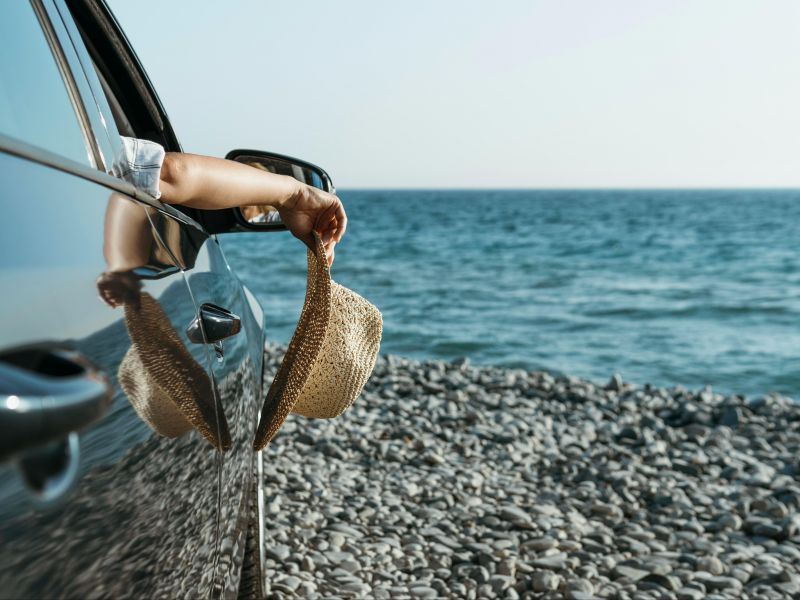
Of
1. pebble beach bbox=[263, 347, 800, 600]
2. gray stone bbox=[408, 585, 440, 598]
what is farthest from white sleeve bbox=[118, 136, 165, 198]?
gray stone bbox=[408, 585, 440, 598]

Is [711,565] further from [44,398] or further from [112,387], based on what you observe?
[44,398]

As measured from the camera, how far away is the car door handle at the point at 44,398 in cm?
70

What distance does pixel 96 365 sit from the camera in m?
0.97

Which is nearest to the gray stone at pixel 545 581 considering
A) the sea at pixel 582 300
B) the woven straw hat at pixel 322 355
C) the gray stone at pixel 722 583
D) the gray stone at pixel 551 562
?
the gray stone at pixel 551 562

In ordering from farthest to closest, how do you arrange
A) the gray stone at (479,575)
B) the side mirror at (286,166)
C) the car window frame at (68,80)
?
the gray stone at (479,575) < the side mirror at (286,166) < the car window frame at (68,80)

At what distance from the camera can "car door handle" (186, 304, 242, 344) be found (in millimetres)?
1544

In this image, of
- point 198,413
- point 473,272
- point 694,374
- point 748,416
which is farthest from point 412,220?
point 198,413

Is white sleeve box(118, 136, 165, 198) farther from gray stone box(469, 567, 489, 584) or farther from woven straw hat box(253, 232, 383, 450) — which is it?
gray stone box(469, 567, 489, 584)

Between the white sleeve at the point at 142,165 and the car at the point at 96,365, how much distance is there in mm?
33

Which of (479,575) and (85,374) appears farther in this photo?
(479,575)

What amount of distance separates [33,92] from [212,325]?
0.55 m

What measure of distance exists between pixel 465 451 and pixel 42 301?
521cm

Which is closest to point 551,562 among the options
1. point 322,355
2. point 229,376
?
point 322,355

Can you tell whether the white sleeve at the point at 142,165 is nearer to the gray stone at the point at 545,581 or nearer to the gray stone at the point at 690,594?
the gray stone at the point at 545,581
